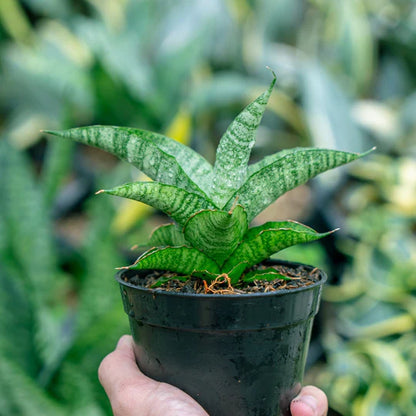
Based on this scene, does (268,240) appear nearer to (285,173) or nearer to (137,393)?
(285,173)

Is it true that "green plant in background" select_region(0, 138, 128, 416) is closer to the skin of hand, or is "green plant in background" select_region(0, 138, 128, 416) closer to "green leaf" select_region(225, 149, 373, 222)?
the skin of hand

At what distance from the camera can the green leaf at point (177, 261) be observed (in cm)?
45

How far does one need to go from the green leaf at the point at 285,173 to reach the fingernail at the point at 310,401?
Answer: 19 centimetres

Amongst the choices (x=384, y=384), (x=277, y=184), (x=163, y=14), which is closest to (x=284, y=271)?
(x=277, y=184)

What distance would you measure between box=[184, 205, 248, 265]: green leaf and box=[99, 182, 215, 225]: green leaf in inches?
0.7

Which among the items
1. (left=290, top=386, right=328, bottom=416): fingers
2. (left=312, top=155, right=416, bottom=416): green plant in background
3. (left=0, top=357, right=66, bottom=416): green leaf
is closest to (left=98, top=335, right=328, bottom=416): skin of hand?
(left=290, top=386, right=328, bottom=416): fingers

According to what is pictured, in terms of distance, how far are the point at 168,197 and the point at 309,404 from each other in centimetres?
24

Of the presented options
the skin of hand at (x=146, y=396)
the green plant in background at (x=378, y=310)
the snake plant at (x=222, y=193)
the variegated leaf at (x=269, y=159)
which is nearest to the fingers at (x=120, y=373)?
the skin of hand at (x=146, y=396)

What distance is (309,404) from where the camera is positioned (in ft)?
1.62

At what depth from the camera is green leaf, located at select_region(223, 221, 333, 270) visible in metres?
0.46

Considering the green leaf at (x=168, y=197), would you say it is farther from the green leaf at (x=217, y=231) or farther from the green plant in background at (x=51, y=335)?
the green plant in background at (x=51, y=335)

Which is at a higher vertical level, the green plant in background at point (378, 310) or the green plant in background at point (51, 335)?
the green plant in background at point (51, 335)

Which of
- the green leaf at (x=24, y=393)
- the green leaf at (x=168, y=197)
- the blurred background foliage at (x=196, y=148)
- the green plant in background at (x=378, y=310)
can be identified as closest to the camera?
the green leaf at (x=168, y=197)

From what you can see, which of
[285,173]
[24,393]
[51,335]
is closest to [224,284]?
[285,173]
